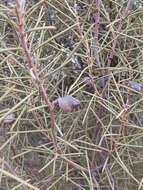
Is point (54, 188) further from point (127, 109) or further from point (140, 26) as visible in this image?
point (140, 26)

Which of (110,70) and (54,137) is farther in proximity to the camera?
(110,70)

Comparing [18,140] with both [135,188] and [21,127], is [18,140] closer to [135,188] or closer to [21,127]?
[21,127]

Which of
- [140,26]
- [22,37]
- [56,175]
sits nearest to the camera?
[22,37]

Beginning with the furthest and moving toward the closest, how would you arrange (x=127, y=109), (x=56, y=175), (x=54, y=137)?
(x=56, y=175) < (x=127, y=109) < (x=54, y=137)

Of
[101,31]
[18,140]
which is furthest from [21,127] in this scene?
[101,31]

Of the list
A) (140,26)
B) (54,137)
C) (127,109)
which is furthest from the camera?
(140,26)

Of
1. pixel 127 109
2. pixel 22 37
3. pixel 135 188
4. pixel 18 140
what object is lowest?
pixel 135 188

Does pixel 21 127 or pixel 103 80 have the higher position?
pixel 103 80

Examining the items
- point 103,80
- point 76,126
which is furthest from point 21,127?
point 103,80

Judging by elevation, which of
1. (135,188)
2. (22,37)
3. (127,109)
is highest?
(22,37)
